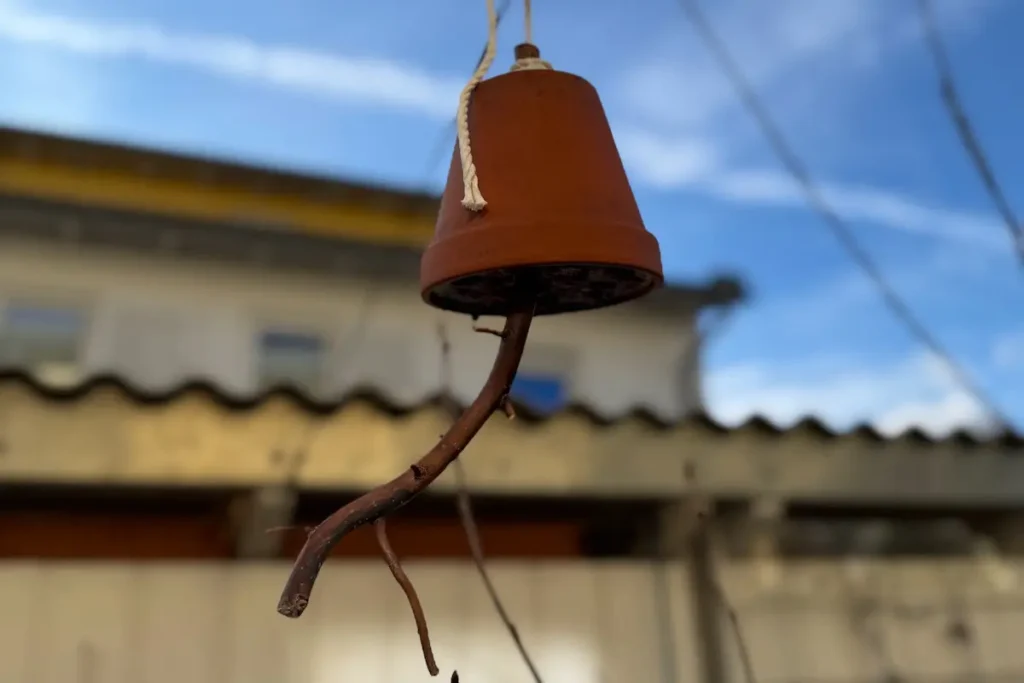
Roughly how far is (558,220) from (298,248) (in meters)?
6.73

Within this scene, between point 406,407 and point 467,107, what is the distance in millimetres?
2182

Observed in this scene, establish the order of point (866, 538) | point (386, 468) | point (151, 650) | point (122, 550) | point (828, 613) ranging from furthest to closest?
point (866, 538)
point (122, 550)
point (828, 613)
point (386, 468)
point (151, 650)

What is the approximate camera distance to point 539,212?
3.48 ft

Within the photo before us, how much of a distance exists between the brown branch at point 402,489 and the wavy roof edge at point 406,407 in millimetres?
2046

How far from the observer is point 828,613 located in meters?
3.55

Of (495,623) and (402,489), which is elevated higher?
(402,489)

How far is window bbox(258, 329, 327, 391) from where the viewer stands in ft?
24.6

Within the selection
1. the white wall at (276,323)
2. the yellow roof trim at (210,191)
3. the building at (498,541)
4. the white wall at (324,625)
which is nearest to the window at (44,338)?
the white wall at (276,323)

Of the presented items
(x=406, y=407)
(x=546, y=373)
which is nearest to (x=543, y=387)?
(x=546, y=373)

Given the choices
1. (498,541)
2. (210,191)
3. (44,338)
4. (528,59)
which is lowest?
(498,541)

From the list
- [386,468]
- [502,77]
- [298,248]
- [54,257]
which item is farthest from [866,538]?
→ [54,257]

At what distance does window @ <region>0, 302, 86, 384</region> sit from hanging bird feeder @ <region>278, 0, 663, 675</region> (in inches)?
252

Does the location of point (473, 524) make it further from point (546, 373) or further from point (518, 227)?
point (546, 373)

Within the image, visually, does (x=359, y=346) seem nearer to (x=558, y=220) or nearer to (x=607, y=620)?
(x=607, y=620)
